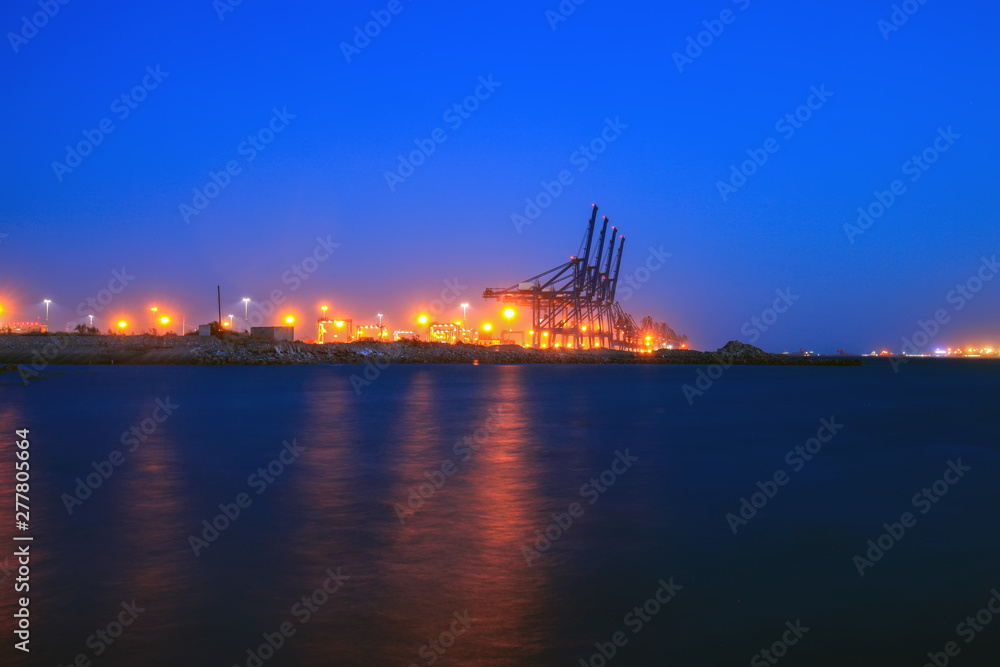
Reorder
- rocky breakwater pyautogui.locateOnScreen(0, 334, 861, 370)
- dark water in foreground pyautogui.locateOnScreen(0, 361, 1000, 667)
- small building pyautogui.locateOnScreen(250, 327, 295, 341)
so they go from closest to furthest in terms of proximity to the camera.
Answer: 1. dark water in foreground pyautogui.locateOnScreen(0, 361, 1000, 667)
2. rocky breakwater pyautogui.locateOnScreen(0, 334, 861, 370)
3. small building pyautogui.locateOnScreen(250, 327, 295, 341)

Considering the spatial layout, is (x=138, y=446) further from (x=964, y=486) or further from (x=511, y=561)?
(x=964, y=486)

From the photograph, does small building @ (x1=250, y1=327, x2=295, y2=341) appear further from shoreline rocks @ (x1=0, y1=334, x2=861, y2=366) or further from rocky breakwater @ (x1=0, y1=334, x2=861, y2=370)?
shoreline rocks @ (x1=0, y1=334, x2=861, y2=366)

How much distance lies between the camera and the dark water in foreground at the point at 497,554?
410 centimetres

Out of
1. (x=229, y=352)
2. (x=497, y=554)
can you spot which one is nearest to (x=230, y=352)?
(x=229, y=352)

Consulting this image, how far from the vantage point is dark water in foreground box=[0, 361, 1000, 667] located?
410 cm

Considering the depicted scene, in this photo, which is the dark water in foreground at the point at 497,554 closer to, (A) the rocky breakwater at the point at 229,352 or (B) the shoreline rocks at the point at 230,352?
(B) the shoreline rocks at the point at 230,352

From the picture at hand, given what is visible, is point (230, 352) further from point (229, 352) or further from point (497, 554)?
point (497, 554)

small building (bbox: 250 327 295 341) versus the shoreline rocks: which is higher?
small building (bbox: 250 327 295 341)

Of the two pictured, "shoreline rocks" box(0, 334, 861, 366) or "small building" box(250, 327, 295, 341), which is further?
"small building" box(250, 327, 295, 341)

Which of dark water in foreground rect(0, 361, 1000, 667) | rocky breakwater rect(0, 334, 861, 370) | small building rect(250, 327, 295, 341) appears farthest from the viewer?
small building rect(250, 327, 295, 341)

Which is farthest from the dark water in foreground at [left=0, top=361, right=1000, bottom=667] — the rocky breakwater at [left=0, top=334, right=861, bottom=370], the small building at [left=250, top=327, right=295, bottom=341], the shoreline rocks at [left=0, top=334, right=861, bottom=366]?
the small building at [left=250, top=327, right=295, bottom=341]

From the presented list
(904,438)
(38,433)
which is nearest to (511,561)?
(38,433)

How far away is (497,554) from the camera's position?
5.85 meters

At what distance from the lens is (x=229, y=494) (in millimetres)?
8453
